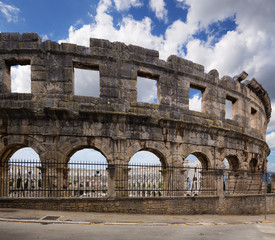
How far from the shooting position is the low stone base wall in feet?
26.3

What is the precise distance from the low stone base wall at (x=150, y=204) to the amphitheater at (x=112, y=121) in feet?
0.12

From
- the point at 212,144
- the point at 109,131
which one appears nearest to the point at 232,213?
the point at 212,144

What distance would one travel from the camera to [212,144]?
39.2 ft

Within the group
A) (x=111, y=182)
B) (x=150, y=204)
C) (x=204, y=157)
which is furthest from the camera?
(x=204, y=157)

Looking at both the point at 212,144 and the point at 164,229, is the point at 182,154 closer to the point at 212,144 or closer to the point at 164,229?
the point at 212,144

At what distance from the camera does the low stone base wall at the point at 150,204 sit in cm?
802

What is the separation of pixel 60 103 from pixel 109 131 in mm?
2290

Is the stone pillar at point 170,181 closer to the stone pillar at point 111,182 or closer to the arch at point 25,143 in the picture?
the stone pillar at point 111,182

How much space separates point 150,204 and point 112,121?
368 centimetres

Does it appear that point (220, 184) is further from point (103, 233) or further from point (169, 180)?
point (103, 233)

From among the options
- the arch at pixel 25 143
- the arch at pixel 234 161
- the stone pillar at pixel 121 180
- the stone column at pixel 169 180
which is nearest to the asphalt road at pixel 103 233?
the stone pillar at pixel 121 180

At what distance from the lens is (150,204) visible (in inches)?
353

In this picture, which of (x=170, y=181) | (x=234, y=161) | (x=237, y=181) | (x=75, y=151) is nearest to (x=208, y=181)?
(x=170, y=181)

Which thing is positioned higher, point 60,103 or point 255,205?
point 60,103
